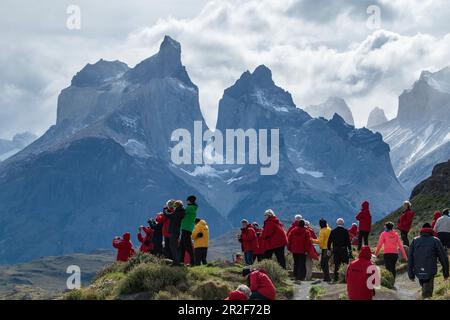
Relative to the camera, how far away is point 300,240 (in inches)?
1052

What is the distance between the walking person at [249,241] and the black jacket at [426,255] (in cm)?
923

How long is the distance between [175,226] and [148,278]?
3886 mm

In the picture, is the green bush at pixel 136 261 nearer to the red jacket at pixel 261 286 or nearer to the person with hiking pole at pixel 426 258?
the person with hiking pole at pixel 426 258

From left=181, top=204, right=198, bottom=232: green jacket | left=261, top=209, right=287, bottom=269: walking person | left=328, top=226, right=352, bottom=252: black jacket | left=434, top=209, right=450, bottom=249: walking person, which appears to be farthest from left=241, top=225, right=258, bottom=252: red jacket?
left=434, top=209, right=450, bottom=249: walking person

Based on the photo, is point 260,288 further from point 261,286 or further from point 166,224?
point 166,224

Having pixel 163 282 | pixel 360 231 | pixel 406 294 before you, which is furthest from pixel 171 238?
pixel 360 231

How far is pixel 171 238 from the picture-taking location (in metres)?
25.7

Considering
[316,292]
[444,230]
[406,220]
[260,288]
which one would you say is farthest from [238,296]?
[406,220]

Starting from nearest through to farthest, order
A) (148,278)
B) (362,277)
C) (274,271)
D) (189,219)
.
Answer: (362,277), (148,278), (274,271), (189,219)

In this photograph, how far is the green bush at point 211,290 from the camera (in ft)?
70.0

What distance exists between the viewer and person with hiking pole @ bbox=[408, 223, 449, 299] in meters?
20.5

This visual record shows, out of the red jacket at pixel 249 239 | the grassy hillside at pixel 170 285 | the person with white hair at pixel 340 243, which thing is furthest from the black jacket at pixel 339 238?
the red jacket at pixel 249 239

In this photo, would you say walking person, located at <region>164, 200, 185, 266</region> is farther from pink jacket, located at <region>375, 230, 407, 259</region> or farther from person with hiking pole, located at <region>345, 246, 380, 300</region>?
person with hiking pole, located at <region>345, 246, 380, 300</region>

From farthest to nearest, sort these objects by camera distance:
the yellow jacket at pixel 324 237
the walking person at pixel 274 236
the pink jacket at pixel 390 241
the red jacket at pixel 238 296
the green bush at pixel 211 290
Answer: the walking person at pixel 274 236, the yellow jacket at pixel 324 237, the pink jacket at pixel 390 241, the green bush at pixel 211 290, the red jacket at pixel 238 296
